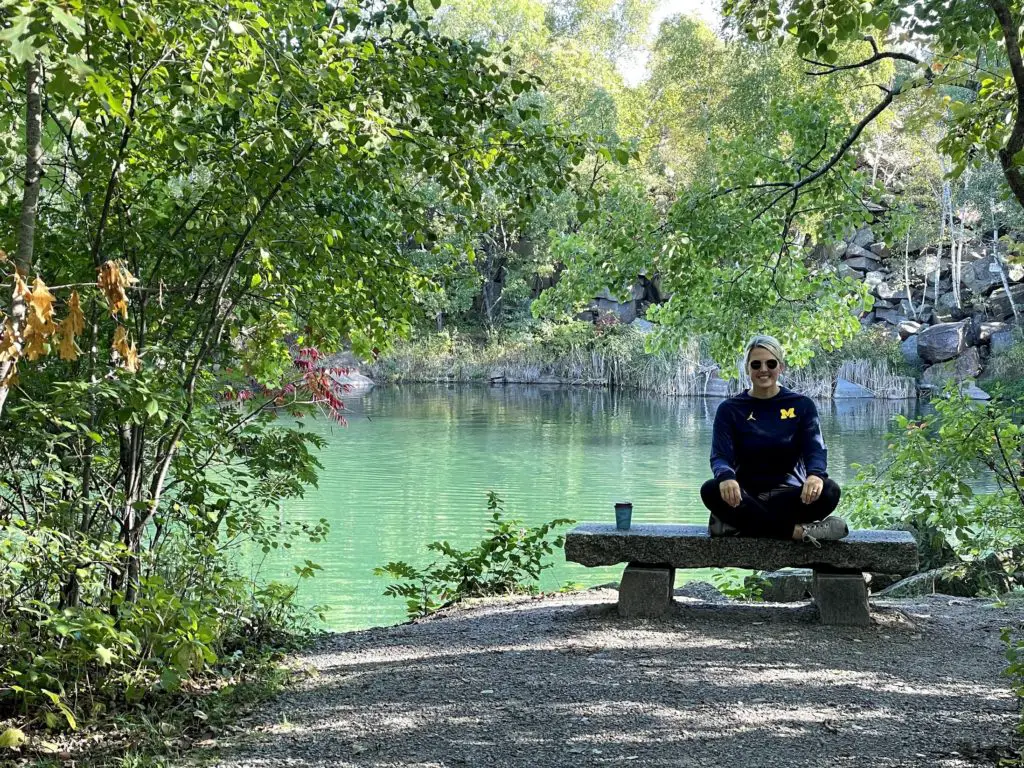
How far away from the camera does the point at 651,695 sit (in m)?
3.78

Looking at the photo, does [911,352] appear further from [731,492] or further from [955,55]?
[955,55]

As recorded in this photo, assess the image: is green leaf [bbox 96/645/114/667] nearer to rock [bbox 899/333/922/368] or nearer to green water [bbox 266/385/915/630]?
green water [bbox 266/385/915/630]

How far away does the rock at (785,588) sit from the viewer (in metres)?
6.22

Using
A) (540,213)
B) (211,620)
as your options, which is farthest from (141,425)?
(540,213)

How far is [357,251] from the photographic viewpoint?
452cm

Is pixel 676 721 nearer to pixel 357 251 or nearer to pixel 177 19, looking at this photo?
pixel 357 251

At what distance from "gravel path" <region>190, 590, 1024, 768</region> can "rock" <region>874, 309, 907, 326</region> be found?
31.2 metres

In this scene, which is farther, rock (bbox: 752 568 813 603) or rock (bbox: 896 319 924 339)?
rock (bbox: 896 319 924 339)

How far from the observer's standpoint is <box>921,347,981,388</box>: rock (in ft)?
95.7

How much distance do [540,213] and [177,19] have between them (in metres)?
31.6

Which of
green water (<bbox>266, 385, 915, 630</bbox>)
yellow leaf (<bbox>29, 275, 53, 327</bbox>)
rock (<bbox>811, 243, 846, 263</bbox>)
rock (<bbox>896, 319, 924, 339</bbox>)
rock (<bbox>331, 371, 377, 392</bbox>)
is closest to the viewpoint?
yellow leaf (<bbox>29, 275, 53, 327</bbox>)

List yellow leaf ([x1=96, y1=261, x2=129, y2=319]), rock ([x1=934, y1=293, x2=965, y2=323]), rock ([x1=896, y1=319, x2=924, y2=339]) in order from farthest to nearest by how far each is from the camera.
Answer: rock ([x1=934, y1=293, x2=965, y2=323]), rock ([x1=896, y1=319, x2=924, y2=339]), yellow leaf ([x1=96, y1=261, x2=129, y2=319])

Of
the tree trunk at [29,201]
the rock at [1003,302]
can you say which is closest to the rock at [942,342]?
the rock at [1003,302]

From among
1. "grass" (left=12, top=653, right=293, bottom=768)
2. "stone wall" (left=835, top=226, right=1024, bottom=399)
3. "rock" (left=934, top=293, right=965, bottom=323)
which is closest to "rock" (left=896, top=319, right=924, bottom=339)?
"stone wall" (left=835, top=226, right=1024, bottom=399)
